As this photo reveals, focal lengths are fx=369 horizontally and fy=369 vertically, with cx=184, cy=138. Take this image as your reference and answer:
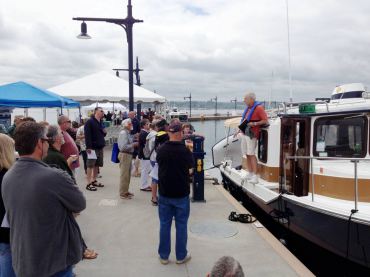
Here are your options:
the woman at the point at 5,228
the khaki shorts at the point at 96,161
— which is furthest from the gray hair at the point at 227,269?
the khaki shorts at the point at 96,161

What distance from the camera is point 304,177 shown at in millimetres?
6508

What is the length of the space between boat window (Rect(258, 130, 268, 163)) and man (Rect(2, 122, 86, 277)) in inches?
231

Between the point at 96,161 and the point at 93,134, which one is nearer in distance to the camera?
the point at 93,134

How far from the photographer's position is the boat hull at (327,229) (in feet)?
16.6

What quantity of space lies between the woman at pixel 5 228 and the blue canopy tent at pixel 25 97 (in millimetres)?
5907

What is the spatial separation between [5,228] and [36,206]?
23.6 inches

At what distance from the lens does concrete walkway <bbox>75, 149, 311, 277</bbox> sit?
183 inches

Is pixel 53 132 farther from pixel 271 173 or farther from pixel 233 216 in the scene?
pixel 271 173

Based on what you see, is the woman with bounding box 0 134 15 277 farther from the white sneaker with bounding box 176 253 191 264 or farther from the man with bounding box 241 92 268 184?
the man with bounding box 241 92 268 184

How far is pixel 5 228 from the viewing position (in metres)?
2.95

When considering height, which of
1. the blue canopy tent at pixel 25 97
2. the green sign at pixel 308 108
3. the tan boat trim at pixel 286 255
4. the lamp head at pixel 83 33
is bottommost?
the tan boat trim at pixel 286 255

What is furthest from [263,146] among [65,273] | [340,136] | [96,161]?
[65,273]

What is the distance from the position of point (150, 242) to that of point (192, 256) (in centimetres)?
79

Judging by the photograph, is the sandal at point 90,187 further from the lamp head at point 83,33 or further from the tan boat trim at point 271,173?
the lamp head at point 83,33
